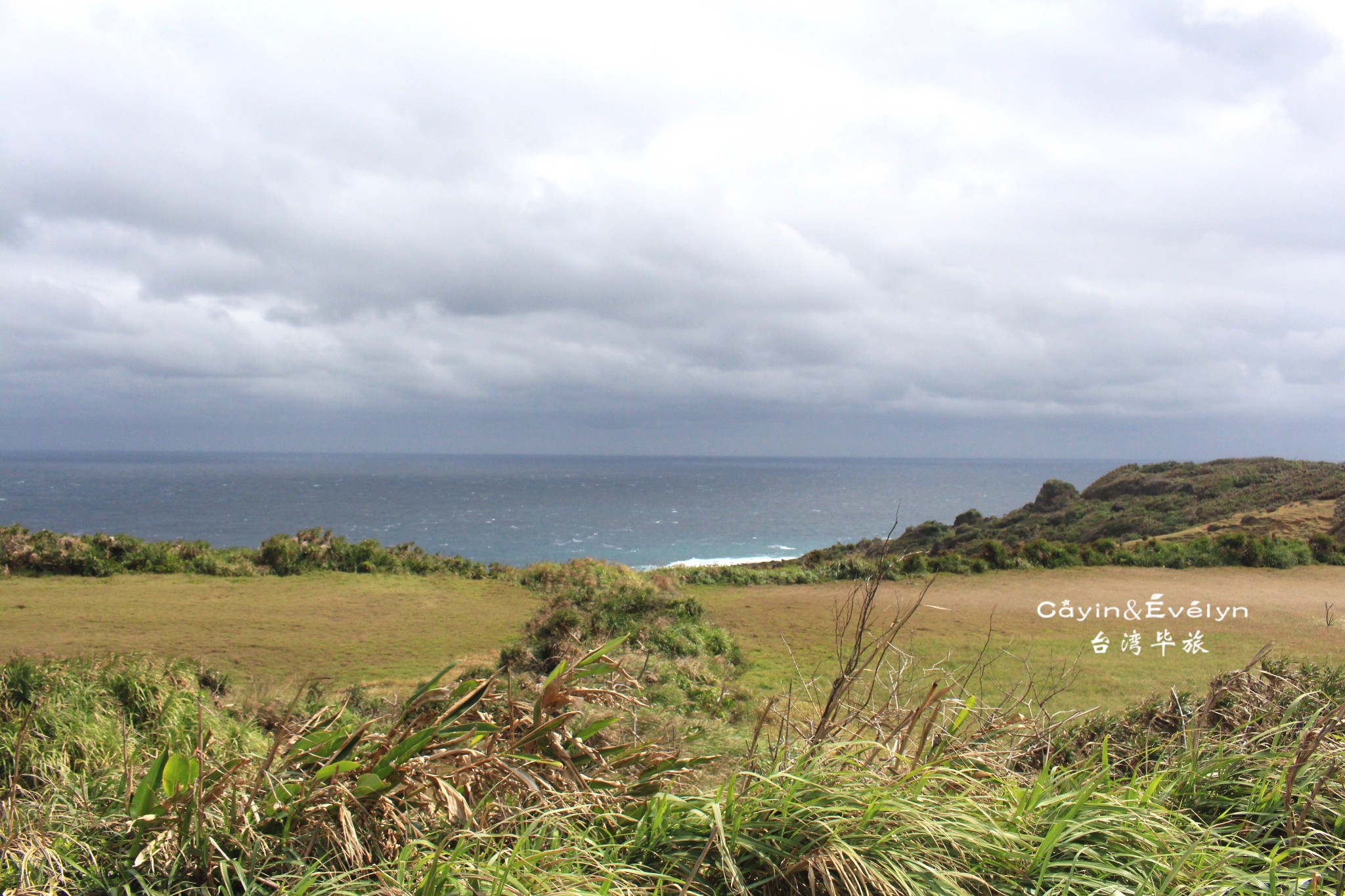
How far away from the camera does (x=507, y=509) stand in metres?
72.3

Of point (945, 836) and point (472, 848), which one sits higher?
point (945, 836)

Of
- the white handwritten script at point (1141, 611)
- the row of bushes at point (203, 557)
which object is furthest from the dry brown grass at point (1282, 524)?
the row of bushes at point (203, 557)

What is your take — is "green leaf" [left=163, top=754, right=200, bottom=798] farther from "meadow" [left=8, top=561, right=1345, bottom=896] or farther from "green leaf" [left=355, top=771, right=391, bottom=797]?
"green leaf" [left=355, top=771, right=391, bottom=797]

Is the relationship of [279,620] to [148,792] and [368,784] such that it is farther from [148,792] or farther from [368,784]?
[368,784]

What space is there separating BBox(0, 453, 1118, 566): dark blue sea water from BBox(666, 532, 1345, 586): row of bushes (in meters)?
2.15

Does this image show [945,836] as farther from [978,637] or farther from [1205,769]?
[978,637]

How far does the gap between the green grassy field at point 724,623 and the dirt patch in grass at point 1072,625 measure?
1.7 inches

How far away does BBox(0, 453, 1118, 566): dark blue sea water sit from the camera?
48.8m

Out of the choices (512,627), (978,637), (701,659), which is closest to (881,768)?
(701,659)

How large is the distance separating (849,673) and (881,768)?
0.43m

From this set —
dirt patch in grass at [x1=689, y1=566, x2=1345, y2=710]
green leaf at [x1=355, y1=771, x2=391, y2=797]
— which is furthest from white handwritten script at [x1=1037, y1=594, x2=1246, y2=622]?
green leaf at [x1=355, y1=771, x2=391, y2=797]

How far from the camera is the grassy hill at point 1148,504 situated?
2993 centimetres

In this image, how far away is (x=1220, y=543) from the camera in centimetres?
1761

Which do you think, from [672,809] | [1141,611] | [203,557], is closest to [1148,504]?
[1141,611]
